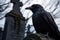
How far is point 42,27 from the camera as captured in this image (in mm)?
4098

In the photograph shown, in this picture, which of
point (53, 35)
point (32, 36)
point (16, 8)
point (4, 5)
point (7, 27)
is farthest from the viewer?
point (4, 5)

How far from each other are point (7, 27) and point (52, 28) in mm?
2928

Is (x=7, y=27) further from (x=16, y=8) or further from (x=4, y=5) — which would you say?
(x=4, y=5)

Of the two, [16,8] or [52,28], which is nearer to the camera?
[52,28]

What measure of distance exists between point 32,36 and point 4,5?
29.1ft

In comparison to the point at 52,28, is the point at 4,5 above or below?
above

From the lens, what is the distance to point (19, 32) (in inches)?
270

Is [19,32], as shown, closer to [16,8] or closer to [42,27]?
[16,8]

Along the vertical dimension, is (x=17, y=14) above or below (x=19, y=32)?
above

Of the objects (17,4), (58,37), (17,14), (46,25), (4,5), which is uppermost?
(4,5)

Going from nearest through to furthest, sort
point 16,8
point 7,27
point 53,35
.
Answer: point 53,35 → point 7,27 → point 16,8

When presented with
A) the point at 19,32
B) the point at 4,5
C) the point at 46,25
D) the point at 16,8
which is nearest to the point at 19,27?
the point at 19,32

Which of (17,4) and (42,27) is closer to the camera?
(42,27)

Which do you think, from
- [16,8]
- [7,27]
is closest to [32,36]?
[7,27]
